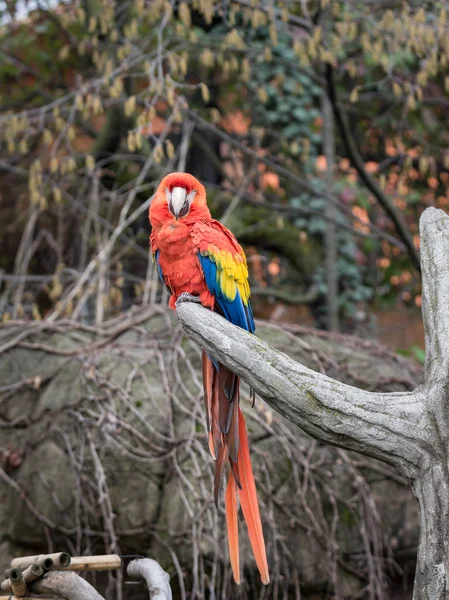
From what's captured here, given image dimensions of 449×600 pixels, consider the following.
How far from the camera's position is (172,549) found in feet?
9.78

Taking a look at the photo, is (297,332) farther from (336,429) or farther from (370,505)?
(336,429)

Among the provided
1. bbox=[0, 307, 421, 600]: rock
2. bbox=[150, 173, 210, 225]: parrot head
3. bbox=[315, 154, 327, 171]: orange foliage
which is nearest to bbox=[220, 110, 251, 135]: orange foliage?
bbox=[315, 154, 327, 171]: orange foliage

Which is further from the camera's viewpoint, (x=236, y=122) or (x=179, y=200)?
(x=236, y=122)

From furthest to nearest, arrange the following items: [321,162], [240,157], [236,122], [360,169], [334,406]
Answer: [321,162]
[236,122]
[240,157]
[360,169]
[334,406]

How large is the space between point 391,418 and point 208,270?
726mm

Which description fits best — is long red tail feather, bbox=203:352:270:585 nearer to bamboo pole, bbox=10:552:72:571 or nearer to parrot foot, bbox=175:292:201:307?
parrot foot, bbox=175:292:201:307

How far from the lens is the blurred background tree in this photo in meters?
4.26

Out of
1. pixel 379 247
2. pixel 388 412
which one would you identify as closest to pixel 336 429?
pixel 388 412

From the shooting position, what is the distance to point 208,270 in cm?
214

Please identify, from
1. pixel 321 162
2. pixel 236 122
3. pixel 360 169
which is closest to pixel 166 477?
pixel 360 169

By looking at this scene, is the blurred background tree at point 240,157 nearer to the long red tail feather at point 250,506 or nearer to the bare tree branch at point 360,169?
the bare tree branch at point 360,169

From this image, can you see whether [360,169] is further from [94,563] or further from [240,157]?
[94,563]

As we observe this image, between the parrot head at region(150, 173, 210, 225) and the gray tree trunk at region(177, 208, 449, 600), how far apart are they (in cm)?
56

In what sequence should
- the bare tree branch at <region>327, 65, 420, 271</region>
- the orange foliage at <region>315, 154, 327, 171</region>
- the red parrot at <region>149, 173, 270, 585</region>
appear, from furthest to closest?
the orange foliage at <region>315, 154, 327, 171</region> → the bare tree branch at <region>327, 65, 420, 271</region> → the red parrot at <region>149, 173, 270, 585</region>
